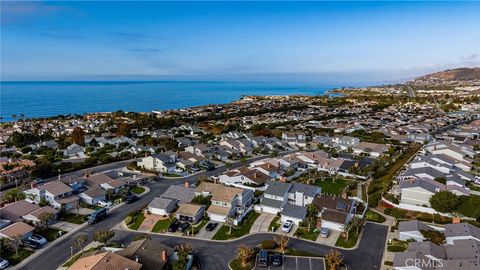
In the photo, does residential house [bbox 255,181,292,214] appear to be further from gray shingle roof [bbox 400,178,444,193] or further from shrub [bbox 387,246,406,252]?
gray shingle roof [bbox 400,178,444,193]

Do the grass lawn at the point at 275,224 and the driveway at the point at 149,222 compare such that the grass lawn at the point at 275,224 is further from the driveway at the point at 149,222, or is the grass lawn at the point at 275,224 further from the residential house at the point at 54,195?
the residential house at the point at 54,195

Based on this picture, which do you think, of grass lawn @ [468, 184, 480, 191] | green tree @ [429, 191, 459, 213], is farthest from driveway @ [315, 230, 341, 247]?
grass lawn @ [468, 184, 480, 191]

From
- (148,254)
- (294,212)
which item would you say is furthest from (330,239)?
(148,254)

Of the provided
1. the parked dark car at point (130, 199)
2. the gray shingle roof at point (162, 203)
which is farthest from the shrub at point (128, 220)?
the parked dark car at point (130, 199)

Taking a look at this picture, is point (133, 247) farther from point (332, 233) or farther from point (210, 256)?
point (332, 233)

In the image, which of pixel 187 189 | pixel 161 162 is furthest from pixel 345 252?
pixel 161 162

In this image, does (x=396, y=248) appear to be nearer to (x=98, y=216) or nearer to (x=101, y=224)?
(x=101, y=224)
